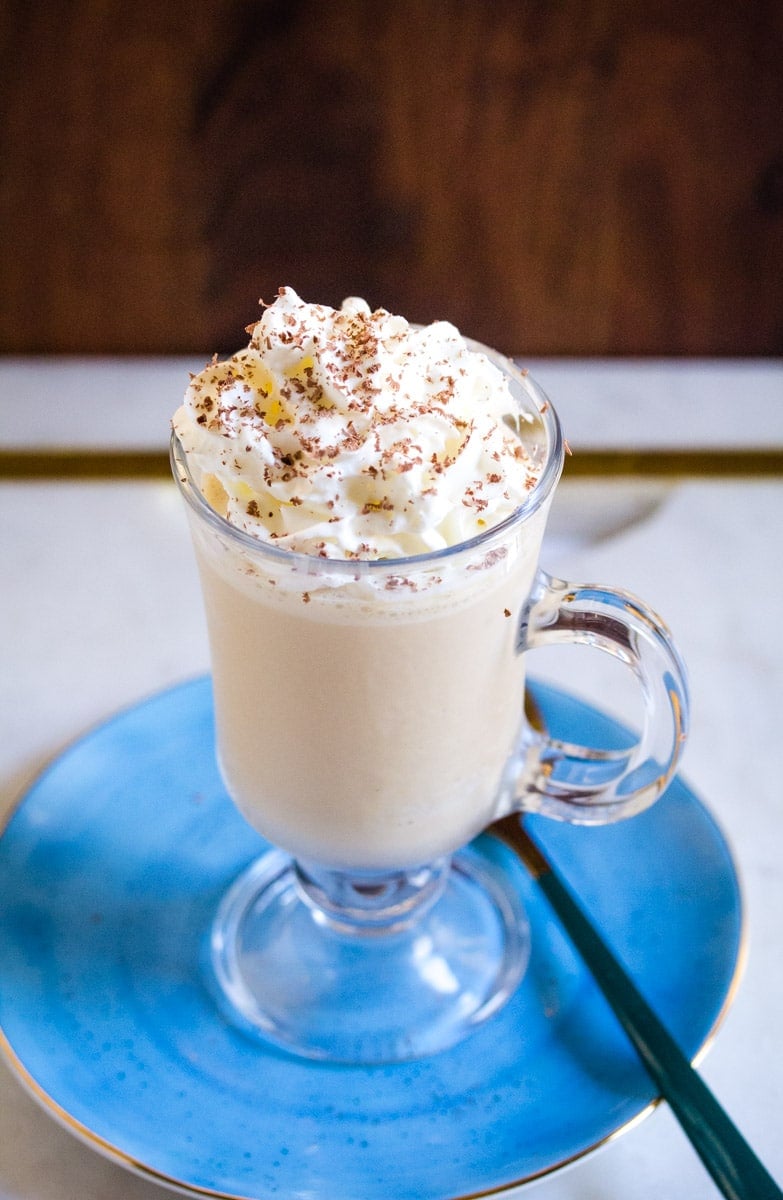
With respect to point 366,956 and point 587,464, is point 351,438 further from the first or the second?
point 587,464

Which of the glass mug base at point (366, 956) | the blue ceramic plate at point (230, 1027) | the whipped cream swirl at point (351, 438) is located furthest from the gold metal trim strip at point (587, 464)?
the whipped cream swirl at point (351, 438)

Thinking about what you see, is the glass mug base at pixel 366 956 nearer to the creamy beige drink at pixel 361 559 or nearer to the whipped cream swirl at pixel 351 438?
the creamy beige drink at pixel 361 559

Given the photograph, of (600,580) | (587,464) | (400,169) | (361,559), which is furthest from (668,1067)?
(400,169)

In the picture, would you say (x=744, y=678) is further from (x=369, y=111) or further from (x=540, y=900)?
(x=369, y=111)

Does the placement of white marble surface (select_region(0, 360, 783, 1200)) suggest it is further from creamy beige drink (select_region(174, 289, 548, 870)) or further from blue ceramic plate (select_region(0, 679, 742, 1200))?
creamy beige drink (select_region(174, 289, 548, 870))

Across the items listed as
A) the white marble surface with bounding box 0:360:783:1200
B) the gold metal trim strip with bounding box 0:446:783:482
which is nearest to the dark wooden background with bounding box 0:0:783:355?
the white marble surface with bounding box 0:360:783:1200

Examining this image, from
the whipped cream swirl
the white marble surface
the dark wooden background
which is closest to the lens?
the whipped cream swirl
